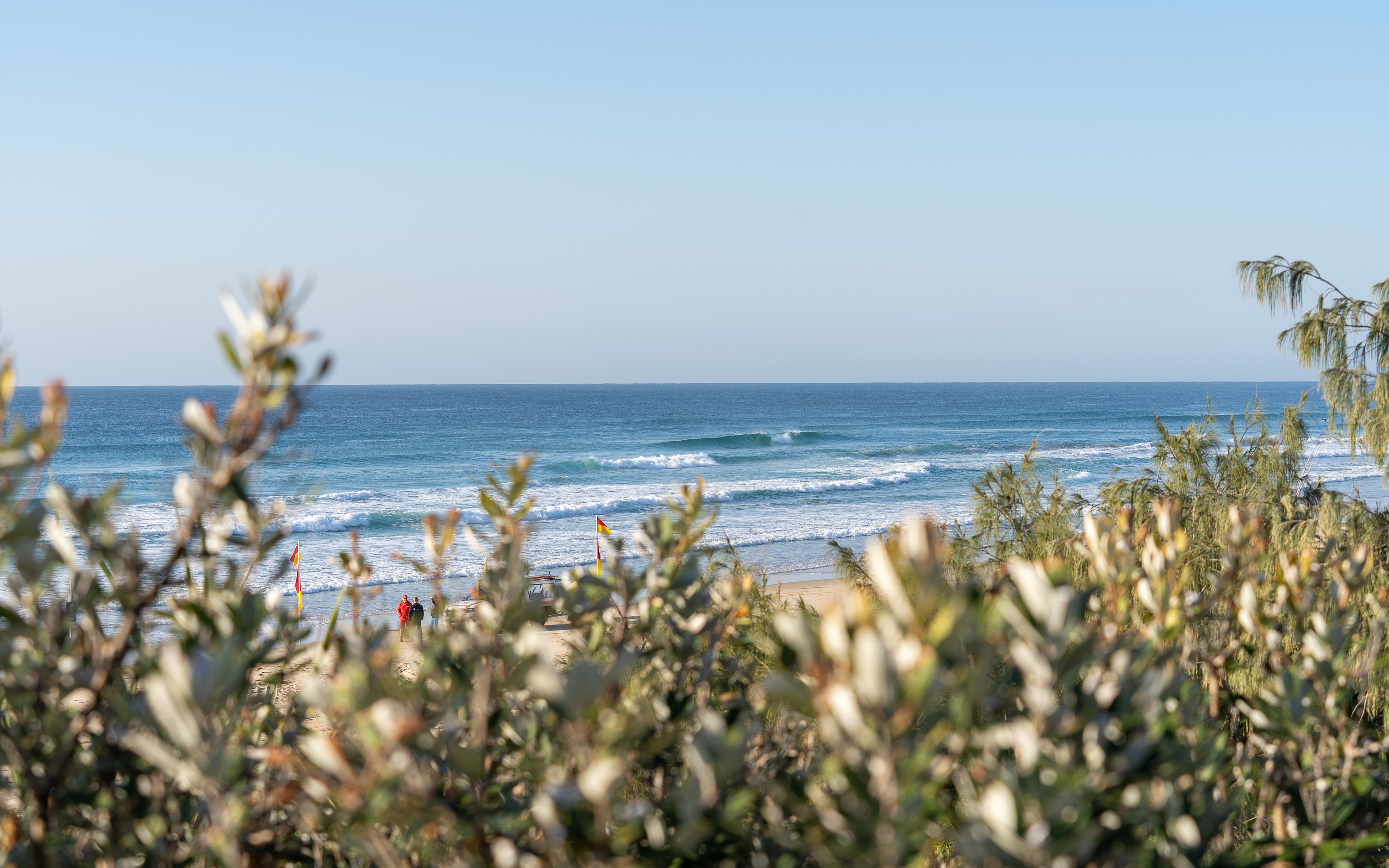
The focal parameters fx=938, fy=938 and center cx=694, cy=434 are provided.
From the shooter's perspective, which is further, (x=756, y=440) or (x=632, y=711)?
(x=756, y=440)

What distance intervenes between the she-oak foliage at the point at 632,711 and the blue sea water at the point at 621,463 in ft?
0.63

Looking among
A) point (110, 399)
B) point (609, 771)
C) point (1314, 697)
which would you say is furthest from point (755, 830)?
point (110, 399)

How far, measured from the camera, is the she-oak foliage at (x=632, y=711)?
3.75 feet

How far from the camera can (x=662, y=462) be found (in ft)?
148

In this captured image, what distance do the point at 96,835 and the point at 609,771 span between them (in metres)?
1.10

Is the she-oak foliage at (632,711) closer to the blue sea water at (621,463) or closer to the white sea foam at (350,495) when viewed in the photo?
the blue sea water at (621,463)

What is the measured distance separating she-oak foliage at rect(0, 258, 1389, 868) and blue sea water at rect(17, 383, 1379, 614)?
0.19m

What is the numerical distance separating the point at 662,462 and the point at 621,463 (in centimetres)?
194

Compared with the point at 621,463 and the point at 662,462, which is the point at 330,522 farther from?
the point at 662,462

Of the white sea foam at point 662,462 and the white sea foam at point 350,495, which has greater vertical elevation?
the white sea foam at point 662,462

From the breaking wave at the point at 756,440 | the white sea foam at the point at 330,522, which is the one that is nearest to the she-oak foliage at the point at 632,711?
the white sea foam at the point at 330,522

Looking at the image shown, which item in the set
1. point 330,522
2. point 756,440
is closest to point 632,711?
point 330,522

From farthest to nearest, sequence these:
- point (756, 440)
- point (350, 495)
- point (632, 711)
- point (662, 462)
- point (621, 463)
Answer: point (756, 440), point (662, 462), point (621, 463), point (350, 495), point (632, 711)

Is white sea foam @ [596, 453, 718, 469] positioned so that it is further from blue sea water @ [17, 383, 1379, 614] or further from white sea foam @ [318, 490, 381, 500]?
white sea foam @ [318, 490, 381, 500]
